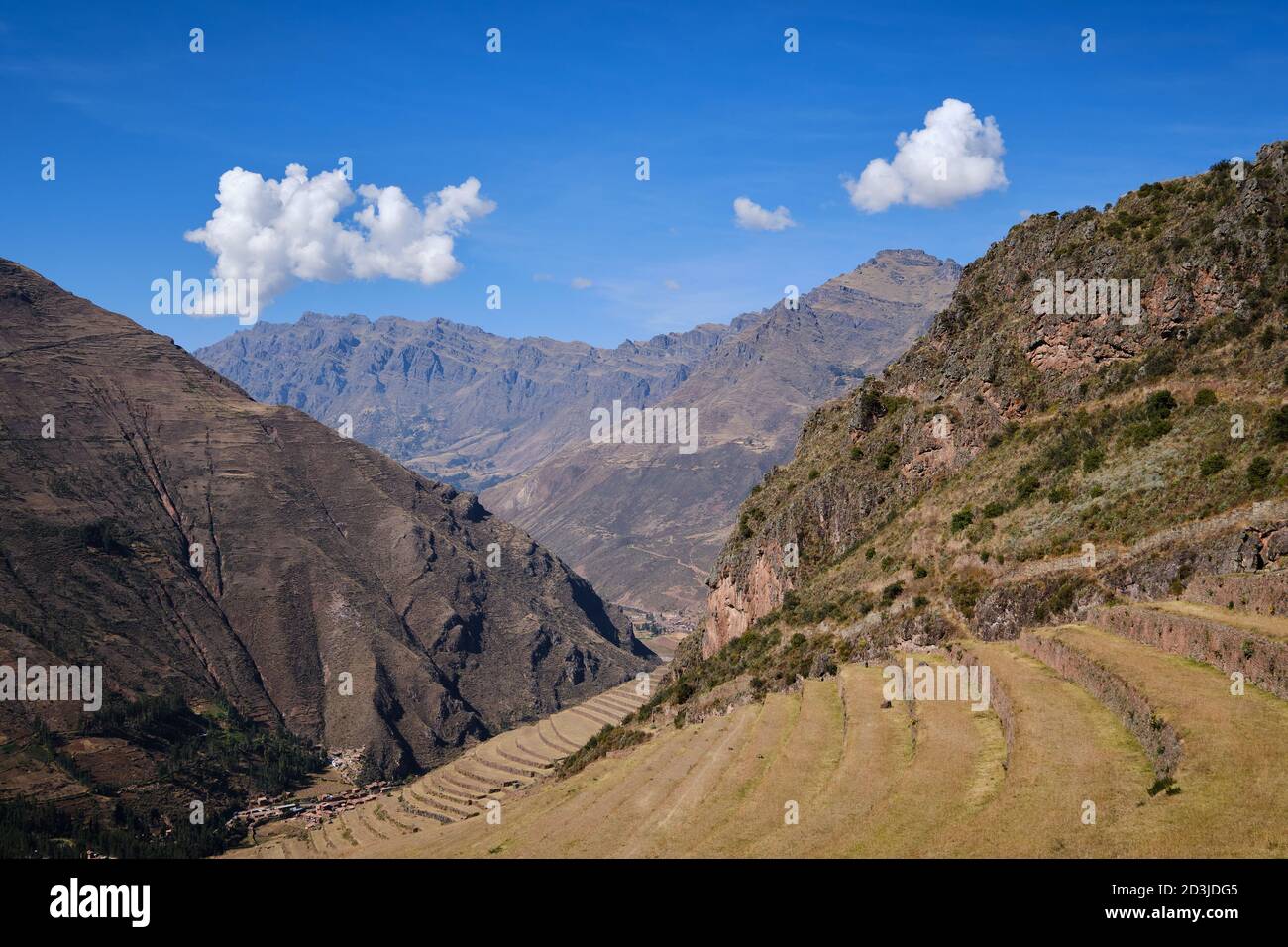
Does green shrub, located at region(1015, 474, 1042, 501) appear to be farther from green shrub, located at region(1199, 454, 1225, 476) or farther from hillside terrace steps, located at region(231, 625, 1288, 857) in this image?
hillside terrace steps, located at region(231, 625, 1288, 857)

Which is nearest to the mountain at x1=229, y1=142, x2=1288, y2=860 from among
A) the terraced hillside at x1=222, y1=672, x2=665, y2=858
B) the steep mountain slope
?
the steep mountain slope

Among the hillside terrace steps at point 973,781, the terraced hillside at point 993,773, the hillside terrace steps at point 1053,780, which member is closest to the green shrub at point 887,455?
the terraced hillside at point 993,773

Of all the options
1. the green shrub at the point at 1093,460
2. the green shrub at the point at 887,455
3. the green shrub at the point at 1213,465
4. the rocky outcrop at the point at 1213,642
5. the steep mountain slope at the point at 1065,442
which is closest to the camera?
the rocky outcrop at the point at 1213,642

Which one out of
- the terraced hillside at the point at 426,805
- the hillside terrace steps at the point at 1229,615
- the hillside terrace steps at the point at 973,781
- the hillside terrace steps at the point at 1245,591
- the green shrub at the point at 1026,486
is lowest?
the terraced hillside at the point at 426,805

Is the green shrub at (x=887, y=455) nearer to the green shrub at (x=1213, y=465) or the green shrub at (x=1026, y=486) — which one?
the green shrub at (x=1026, y=486)

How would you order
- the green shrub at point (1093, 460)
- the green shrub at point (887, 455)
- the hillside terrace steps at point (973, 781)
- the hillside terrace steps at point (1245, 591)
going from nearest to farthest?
the hillside terrace steps at point (973, 781) → the hillside terrace steps at point (1245, 591) → the green shrub at point (1093, 460) → the green shrub at point (887, 455)

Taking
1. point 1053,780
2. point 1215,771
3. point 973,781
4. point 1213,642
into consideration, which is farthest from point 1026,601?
point 1215,771
